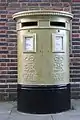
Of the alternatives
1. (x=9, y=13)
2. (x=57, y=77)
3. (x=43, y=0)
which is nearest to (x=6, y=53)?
(x=9, y=13)

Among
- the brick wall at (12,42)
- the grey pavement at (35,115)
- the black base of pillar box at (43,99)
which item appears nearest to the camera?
the grey pavement at (35,115)

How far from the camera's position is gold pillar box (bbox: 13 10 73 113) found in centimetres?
586

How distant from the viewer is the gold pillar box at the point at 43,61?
5863 millimetres

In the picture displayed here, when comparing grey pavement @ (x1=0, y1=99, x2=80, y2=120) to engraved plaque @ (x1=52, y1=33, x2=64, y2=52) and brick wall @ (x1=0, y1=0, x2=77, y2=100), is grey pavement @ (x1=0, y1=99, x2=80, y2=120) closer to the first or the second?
brick wall @ (x1=0, y1=0, x2=77, y2=100)

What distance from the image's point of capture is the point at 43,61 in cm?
587

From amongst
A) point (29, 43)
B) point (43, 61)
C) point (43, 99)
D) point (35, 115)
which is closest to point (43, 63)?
point (43, 61)

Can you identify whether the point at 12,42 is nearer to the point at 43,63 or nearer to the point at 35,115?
the point at 43,63

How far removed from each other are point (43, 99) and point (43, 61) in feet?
2.27

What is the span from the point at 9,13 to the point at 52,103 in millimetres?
2709

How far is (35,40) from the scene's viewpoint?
231 inches

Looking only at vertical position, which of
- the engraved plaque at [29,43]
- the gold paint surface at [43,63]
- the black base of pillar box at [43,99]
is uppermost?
the engraved plaque at [29,43]

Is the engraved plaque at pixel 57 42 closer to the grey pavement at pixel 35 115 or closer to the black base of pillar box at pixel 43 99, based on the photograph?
the black base of pillar box at pixel 43 99

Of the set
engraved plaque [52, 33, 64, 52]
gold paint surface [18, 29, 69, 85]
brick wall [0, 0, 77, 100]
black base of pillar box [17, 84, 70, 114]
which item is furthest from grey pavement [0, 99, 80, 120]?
engraved plaque [52, 33, 64, 52]

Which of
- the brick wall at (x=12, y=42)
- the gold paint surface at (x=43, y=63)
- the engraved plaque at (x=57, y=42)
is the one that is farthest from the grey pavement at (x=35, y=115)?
the engraved plaque at (x=57, y=42)
